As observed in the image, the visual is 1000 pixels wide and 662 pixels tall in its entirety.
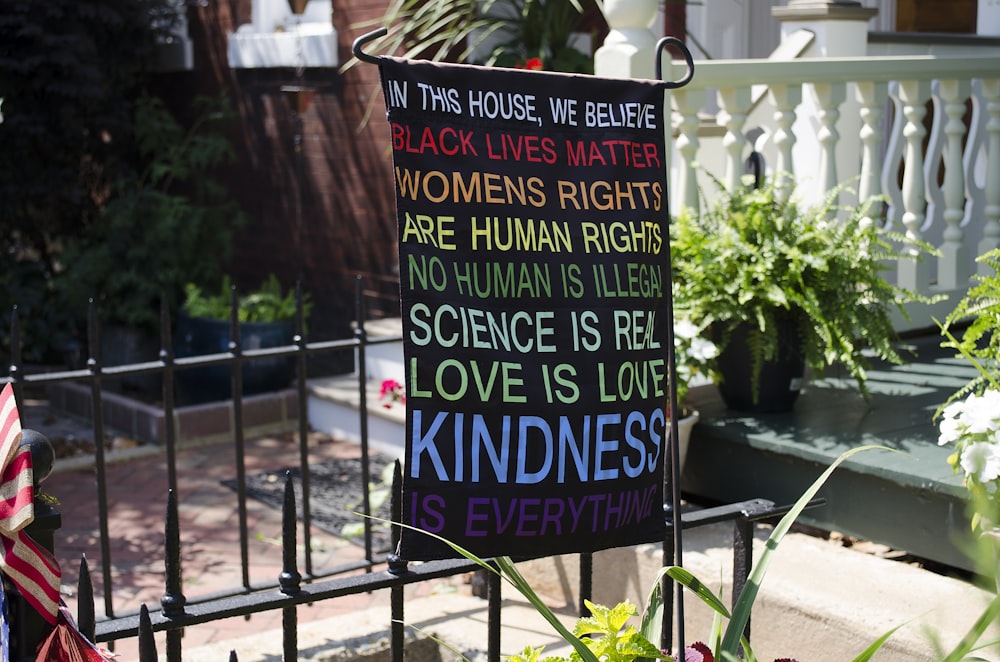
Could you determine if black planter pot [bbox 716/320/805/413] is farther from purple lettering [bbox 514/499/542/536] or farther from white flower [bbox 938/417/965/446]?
purple lettering [bbox 514/499/542/536]

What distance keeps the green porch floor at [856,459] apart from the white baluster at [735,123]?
2.61 ft

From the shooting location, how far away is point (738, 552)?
2523 mm

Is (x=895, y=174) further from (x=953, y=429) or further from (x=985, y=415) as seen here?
(x=985, y=415)

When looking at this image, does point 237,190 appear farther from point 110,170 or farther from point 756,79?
point 756,79

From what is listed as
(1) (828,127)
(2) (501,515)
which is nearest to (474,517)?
(2) (501,515)

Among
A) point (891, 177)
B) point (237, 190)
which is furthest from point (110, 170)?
point (891, 177)

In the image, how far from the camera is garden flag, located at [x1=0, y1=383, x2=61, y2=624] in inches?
66.7

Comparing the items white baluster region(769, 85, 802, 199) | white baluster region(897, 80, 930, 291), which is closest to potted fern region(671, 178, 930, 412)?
white baluster region(769, 85, 802, 199)

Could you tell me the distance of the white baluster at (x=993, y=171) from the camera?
193 inches

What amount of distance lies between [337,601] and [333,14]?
14.0ft

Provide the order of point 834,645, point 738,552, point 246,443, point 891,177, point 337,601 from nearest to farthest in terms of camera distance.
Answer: point 738,552 < point 834,645 < point 337,601 < point 891,177 < point 246,443

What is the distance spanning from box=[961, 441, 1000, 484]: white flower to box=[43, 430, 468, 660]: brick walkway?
2084 millimetres

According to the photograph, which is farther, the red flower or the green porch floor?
the green porch floor

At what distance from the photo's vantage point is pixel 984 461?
2.46 m
